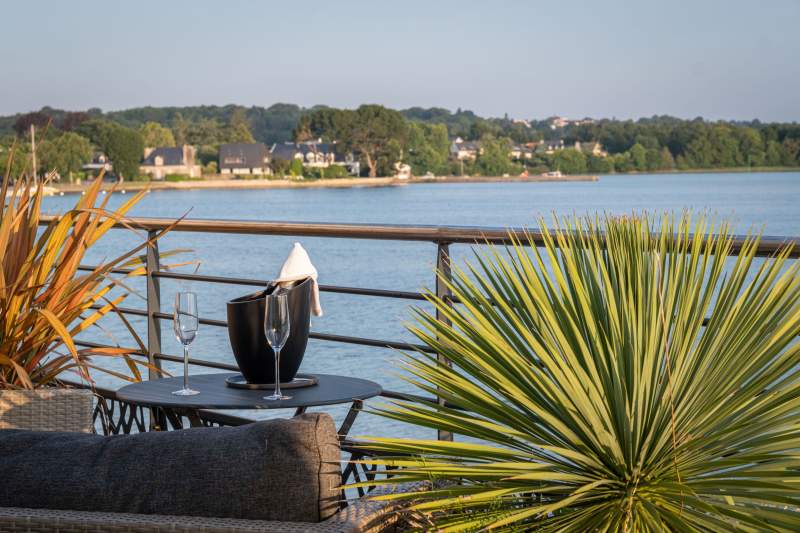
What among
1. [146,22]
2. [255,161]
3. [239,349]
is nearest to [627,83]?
[146,22]

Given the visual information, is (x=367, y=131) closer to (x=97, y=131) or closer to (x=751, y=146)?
(x=97, y=131)

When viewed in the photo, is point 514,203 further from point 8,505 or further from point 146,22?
point 8,505

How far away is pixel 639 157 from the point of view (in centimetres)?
6494

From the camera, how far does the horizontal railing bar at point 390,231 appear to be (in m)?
2.39

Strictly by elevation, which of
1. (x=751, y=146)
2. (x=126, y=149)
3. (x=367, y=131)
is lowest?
(x=126, y=149)

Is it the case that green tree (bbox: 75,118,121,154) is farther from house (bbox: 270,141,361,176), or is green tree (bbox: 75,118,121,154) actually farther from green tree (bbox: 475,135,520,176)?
green tree (bbox: 475,135,520,176)

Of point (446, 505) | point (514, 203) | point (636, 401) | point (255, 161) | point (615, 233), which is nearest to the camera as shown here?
point (446, 505)

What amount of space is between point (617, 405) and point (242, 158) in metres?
84.7

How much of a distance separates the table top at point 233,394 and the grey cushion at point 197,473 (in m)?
0.78

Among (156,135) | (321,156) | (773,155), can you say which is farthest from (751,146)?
(156,135)

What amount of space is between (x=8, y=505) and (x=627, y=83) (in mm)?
51581

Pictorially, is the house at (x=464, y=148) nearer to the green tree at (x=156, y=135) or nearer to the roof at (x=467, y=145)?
the roof at (x=467, y=145)

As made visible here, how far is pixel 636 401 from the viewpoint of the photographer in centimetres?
167

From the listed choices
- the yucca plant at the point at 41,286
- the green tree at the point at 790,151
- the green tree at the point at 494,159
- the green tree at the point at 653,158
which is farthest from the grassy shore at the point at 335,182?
the yucca plant at the point at 41,286
